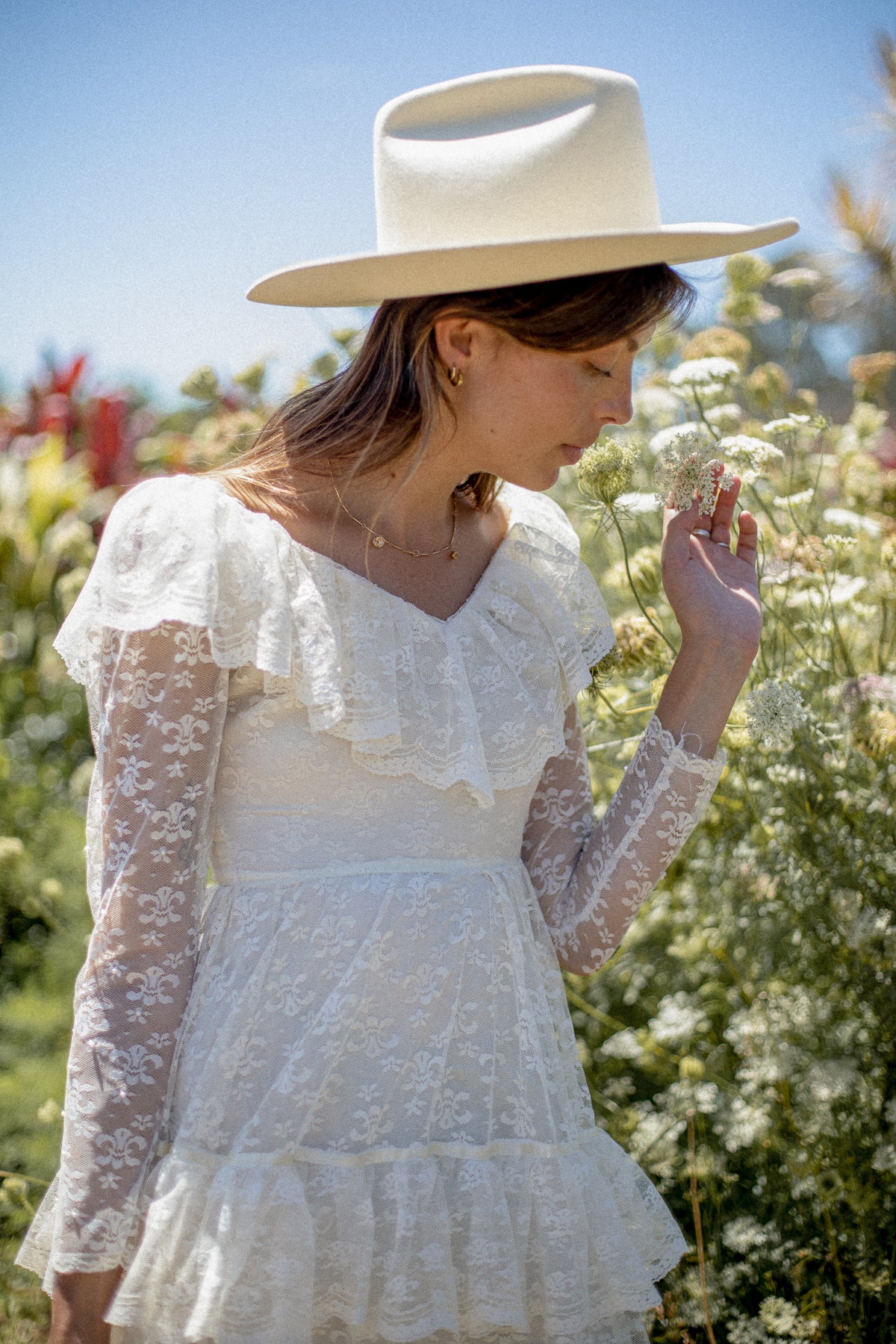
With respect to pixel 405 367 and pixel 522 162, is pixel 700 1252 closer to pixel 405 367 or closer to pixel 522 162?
pixel 405 367

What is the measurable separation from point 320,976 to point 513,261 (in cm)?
75

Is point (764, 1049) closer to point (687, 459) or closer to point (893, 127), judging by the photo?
point (687, 459)

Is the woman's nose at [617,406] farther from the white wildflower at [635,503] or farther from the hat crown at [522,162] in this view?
the white wildflower at [635,503]

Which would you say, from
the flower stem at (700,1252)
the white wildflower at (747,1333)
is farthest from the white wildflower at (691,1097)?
the white wildflower at (747,1333)

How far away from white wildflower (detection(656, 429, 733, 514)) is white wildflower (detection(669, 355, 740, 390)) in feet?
1.30

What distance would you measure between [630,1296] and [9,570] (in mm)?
4176

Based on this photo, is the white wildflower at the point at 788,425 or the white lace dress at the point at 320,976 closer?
the white lace dress at the point at 320,976

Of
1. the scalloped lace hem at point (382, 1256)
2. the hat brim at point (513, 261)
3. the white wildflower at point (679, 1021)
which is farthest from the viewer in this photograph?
the white wildflower at point (679, 1021)

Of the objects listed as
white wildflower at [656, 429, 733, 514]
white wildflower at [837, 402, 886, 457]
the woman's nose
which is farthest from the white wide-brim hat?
white wildflower at [837, 402, 886, 457]

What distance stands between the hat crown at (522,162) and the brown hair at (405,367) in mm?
68

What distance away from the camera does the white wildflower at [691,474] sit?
139 cm

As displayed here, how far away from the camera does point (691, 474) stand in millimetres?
1393

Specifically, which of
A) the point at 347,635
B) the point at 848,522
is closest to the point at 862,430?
the point at 848,522

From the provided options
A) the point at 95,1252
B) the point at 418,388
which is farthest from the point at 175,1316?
the point at 418,388
